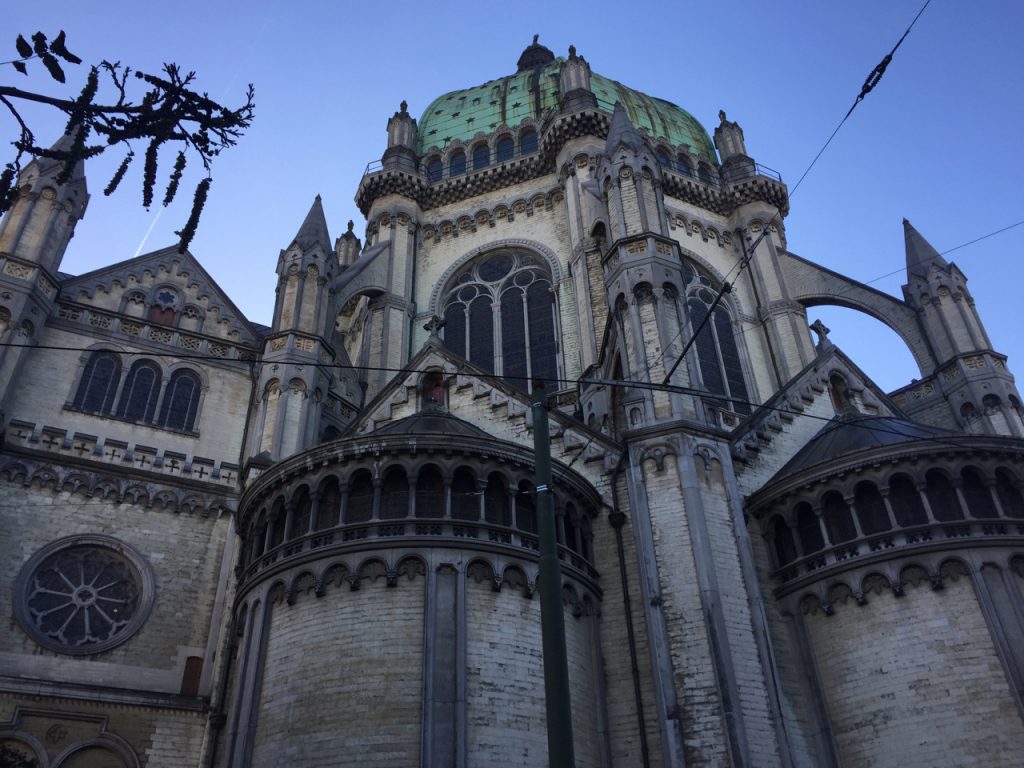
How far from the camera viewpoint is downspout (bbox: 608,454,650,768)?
17281 mm

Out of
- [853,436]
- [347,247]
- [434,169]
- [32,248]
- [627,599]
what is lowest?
[627,599]

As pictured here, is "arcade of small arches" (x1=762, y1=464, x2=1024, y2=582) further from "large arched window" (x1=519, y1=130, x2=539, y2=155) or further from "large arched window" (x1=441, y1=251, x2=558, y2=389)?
"large arched window" (x1=519, y1=130, x2=539, y2=155)

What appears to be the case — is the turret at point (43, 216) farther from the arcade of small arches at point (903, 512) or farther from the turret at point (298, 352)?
the arcade of small arches at point (903, 512)

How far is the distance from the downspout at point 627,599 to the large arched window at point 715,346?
29.4 ft

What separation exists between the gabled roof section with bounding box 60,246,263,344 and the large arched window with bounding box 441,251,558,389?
25.5 feet

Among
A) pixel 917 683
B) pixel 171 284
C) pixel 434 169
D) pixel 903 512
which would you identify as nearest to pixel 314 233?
pixel 171 284

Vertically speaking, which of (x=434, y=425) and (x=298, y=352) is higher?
(x=298, y=352)

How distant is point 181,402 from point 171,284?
452cm

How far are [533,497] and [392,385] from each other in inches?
265

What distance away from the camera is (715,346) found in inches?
1209

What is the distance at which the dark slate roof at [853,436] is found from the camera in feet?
68.4

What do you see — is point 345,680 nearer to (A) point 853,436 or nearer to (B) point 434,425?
(B) point 434,425

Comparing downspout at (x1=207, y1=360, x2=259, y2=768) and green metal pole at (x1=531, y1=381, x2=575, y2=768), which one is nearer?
green metal pole at (x1=531, y1=381, x2=575, y2=768)

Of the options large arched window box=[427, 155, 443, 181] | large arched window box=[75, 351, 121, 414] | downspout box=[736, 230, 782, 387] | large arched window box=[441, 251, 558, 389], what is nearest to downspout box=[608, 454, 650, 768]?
large arched window box=[441, 251, 558, 389]
